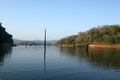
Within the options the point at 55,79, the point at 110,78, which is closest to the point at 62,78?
the point at 55,79

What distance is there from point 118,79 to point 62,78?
332 inches

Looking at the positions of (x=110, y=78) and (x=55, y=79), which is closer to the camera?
(x=55, y=79)

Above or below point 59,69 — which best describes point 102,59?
above

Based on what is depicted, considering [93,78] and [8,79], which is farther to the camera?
[93,78]

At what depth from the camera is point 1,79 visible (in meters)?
33.4

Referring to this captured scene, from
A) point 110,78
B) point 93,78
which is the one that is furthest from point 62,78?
point 110,78

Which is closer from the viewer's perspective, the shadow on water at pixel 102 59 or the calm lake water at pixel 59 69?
the calm lake water at pixel 59 69

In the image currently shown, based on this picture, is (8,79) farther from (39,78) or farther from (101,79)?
(101,79)

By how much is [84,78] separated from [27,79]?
8.62 meters

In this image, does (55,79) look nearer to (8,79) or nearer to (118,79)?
(8,79)

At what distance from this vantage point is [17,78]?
3472 centimetres

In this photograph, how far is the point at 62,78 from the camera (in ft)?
116

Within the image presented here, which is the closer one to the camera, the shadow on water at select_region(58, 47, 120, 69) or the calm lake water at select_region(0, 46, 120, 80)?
the calm lake water at select_region(0, 46, 120, 80)

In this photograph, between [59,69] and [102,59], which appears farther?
[102,59]
